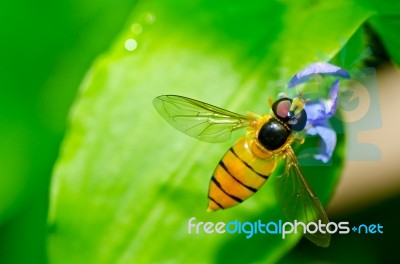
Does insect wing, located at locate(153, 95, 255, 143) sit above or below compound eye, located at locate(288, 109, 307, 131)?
below

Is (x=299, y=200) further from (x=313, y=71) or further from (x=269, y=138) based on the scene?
(x=313, y=71)

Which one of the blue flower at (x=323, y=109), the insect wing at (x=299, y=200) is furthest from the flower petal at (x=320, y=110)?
the insect wing at (x=299, y=200)

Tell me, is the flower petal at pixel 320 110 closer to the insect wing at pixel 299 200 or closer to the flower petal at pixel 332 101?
the flower petal at pixel 332 101

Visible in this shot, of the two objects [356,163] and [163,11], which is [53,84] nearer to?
[163,11]

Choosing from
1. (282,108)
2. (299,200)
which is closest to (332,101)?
(282,108)

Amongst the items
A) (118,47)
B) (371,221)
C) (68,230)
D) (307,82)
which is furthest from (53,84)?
(371,221)

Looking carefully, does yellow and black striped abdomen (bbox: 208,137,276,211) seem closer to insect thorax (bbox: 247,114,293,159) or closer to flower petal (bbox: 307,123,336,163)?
insect thorax (bbox: 247,114,293,159)

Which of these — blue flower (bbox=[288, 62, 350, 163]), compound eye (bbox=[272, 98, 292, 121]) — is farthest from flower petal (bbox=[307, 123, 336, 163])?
compound eye (bbox=[272, 98, 292, 121])
